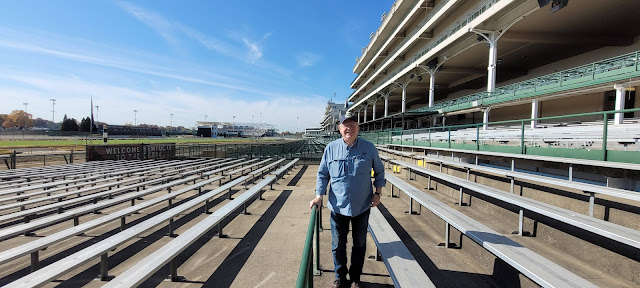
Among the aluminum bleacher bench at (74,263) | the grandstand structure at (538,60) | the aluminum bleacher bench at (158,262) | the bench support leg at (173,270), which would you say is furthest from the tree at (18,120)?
the bench support leg at (173,270)

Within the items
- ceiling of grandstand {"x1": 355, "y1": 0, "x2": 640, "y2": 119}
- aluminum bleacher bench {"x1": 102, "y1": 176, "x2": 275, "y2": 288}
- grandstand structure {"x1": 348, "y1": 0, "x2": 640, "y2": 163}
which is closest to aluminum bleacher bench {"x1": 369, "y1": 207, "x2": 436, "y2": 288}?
aluminum bleacher bench {"x1": 102, "y1": 176, "x2": 275, "y2": 288}

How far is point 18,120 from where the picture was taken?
11288 centimetres

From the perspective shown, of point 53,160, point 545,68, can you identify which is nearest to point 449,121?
point 545,68

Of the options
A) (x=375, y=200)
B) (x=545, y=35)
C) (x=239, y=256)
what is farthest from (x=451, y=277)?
(x=545, y=35)

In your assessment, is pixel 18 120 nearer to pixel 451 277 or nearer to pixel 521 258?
pixel 451 277

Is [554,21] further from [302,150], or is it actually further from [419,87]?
[419,87]

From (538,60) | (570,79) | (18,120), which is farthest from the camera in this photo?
(18,120)

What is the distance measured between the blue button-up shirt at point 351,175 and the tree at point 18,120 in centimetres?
16194

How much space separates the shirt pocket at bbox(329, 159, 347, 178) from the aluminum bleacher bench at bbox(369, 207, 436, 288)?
3.70ft

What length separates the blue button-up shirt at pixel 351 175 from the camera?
2703mm

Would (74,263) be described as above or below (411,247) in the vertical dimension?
above

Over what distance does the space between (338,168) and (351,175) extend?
15 cm

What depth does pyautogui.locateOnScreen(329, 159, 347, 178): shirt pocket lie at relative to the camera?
2.76 metres

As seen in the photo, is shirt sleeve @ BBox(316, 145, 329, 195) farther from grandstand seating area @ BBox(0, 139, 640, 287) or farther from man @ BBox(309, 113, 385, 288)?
grandstand seating area @ BBox(0, 139, 640, 287)
